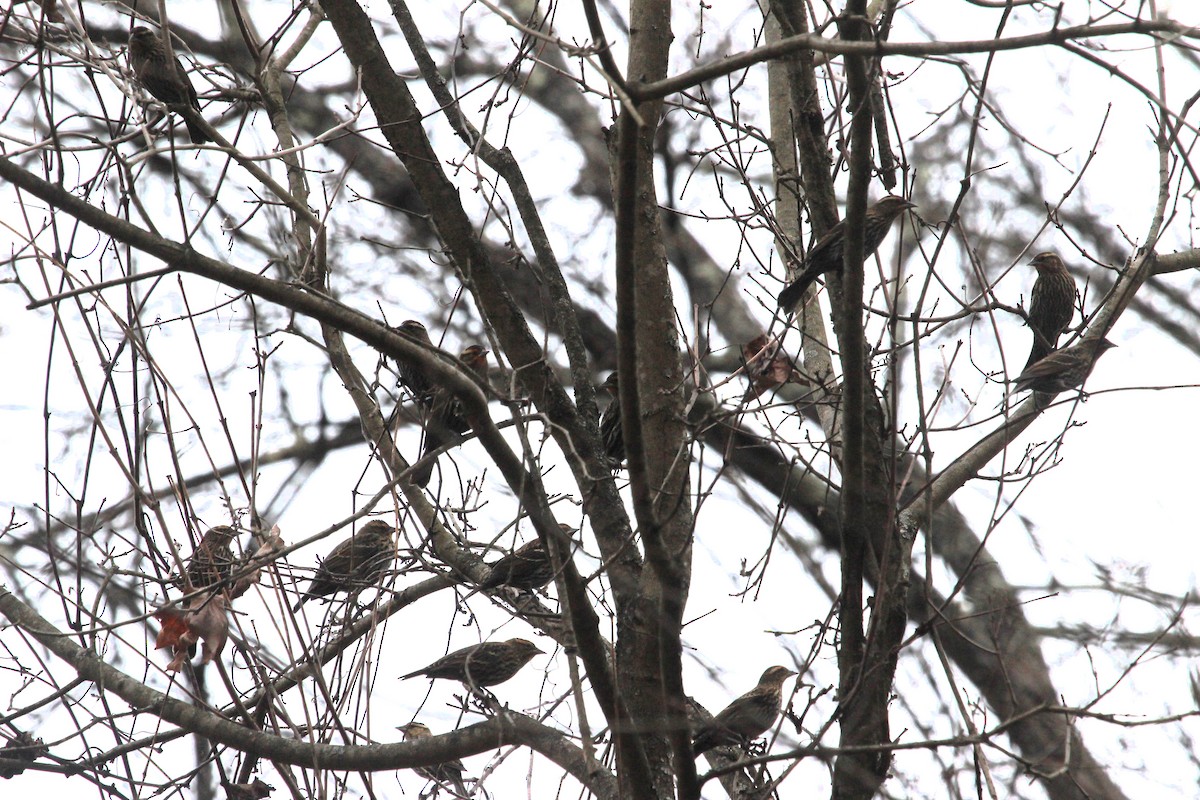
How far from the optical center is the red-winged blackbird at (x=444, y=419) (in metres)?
3.83

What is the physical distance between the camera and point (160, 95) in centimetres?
484

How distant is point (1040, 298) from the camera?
23.1ft

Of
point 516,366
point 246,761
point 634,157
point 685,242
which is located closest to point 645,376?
point 516,366

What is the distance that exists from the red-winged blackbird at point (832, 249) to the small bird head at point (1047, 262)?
81.9 inches

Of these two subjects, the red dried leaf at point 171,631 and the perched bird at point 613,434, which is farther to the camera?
the perched bird at point 613,434

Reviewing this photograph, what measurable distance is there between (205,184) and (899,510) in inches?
317

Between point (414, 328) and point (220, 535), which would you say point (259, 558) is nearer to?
point (220, 535)

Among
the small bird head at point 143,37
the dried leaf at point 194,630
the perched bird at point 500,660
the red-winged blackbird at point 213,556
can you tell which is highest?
the small bird head at point 143,37

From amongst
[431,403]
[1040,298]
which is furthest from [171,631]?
[1040,298]

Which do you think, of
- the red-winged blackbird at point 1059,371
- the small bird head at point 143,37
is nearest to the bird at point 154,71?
the small bird head at point 143,37

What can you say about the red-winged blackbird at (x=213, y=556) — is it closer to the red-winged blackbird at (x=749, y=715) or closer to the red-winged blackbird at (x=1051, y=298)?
the red-winged blackbird at (x=749, y=715)

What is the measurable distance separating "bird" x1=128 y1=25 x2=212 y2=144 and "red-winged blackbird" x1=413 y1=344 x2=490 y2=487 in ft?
4.40

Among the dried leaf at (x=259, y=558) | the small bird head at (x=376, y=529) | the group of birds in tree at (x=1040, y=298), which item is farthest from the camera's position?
the small bird head at (x=376, y=529)

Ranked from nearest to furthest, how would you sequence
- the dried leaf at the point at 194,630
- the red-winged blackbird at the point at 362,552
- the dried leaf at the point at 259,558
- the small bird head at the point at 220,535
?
the dried leaf at the point at 259,558 → the dried leaf at the point at 194,630 → the small bird head at the point at 220,535 → the red-winged blackbird at the point at 362,552
